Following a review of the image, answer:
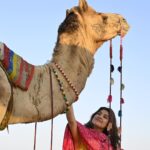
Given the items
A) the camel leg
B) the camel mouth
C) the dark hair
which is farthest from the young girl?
the camel leg

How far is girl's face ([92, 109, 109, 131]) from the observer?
5.67m

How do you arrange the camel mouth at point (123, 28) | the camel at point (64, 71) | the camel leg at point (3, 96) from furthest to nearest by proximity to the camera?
the camel mouth at point (123, 28) → the camel at point (64, 71) → the camel leg at point (3, 96)

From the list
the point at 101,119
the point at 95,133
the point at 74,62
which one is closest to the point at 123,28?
the point at 74,62

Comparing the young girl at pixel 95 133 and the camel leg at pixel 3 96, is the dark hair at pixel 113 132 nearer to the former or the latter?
the young girl at pixel 95 133

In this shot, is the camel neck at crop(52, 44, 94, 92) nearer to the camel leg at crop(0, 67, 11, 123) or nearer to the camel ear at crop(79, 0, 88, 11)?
the camel ear at crop(79, 0, 88, 11)

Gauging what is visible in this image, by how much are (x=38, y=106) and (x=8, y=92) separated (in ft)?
1.14

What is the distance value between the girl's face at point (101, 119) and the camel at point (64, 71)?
954 mm

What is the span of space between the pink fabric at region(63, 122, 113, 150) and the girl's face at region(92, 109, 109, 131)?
0.08m

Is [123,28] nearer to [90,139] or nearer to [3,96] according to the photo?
[90,139]

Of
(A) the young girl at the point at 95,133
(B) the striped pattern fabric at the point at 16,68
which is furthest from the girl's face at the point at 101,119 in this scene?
(B) the striped pattern fabric at the point at 16,68

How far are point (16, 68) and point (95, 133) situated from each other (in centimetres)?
174

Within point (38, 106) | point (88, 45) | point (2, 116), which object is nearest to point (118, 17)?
point (88, 45)

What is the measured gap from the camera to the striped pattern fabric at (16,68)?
409cm

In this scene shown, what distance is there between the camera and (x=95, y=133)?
5680mm
